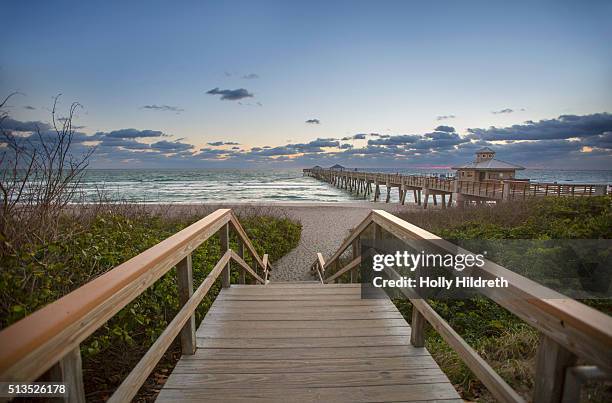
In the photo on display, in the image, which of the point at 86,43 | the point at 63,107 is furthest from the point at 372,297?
the point at 86,43

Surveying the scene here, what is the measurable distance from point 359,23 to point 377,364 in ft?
39.5

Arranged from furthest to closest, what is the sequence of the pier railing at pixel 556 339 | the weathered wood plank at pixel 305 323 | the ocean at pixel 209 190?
the ocean at pixel 209 190 < the weathered wood plank at pixel 305 323 < the pier railing at pixel 556 339

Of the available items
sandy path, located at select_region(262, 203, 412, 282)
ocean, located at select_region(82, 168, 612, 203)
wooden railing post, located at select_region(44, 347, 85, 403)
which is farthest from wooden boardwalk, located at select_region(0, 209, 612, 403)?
sandy path, located at select_region(262, 203, 412, 282)

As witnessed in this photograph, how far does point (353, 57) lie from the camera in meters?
15.3

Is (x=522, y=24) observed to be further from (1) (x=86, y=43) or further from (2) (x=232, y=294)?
(1) (x=86, y=43)

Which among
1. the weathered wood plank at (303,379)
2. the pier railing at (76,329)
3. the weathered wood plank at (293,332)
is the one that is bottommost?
the weathered wood plank at (293,332)

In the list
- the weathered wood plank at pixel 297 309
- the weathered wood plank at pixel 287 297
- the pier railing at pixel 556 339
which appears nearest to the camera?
the pier railing at pixel 556 339

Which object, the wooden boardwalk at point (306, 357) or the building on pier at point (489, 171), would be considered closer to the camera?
the wooden boardwalk at point (306, 357)

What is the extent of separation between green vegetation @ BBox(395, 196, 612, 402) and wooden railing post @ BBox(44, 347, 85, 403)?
2.51 metres

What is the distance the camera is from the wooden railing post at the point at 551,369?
3.43ft

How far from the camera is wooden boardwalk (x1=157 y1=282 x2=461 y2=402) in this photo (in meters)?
1.98

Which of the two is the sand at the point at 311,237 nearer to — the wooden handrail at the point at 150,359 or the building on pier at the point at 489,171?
the wooden handrail at the point at 150,359

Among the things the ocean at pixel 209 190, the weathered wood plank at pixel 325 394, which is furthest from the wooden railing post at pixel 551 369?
the ocean at pixel 209 190

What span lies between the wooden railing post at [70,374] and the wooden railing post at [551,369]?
60.6 inches
